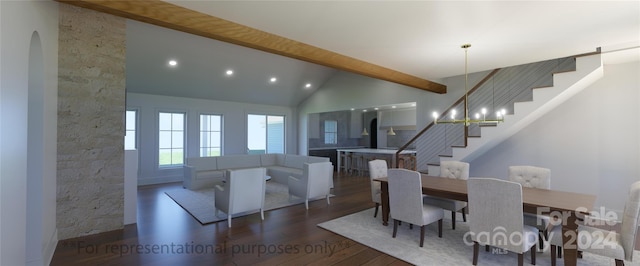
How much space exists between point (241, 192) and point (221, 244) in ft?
2.90

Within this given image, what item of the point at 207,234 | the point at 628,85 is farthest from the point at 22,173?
the point at 628,85

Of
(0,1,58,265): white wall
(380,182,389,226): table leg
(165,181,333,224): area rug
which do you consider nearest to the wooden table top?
(380,182,389,226): table leg

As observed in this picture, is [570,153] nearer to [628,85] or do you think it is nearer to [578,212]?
[628,85]

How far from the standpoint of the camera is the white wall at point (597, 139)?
4273 millimetres

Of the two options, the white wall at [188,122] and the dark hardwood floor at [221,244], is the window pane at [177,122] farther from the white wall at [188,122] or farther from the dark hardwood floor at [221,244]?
the dark hardwood floor at [221,244]

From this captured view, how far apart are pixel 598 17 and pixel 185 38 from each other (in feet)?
19.8

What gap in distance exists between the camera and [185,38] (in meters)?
5.37

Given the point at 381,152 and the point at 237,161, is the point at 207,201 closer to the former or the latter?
the point at 237,161

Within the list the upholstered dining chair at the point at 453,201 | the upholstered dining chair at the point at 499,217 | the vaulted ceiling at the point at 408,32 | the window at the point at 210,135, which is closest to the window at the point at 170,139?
the window at the point at 210,135

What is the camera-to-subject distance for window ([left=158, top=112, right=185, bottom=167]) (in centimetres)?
735

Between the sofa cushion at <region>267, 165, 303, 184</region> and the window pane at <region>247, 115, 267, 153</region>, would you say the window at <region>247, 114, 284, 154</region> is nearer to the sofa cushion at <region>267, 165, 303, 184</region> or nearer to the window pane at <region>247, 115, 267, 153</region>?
the window pane at <region>247, 115, 267, 153</region>

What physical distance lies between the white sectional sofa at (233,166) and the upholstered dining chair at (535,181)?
3832 mm

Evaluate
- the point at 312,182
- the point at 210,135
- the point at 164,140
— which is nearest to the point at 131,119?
the point at 164,140

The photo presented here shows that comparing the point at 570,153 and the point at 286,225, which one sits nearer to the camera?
the point at 286,225
